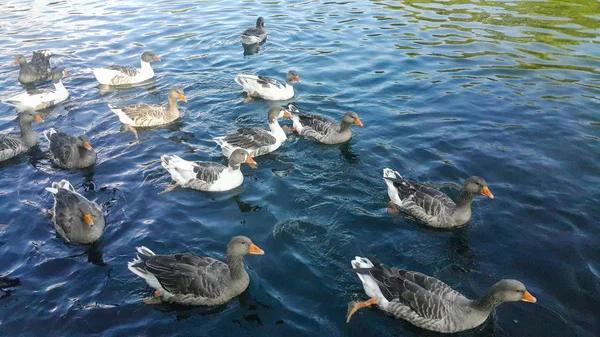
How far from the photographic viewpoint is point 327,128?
14266mm

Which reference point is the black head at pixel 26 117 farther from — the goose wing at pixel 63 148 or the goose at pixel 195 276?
the goose at pixel 195 276

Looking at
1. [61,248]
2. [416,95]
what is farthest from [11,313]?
[416,95]

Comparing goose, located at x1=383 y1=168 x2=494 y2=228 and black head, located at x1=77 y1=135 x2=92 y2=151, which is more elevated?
black head, located at x1=77 y1=135 x2=92 y2=151

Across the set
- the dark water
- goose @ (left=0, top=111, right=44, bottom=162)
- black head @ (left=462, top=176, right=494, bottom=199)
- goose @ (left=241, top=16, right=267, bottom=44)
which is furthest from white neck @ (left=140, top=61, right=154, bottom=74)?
black head @ (left=462, top=176, right=494, bottom=199)

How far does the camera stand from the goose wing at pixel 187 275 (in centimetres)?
877

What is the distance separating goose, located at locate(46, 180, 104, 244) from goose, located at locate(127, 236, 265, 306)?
67.3 inches

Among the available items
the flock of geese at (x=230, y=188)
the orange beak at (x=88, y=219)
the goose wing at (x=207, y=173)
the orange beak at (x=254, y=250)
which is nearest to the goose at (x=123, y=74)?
the flock of geese at (x=230, y=188)

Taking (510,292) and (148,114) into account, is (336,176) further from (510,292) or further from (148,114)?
(148,114)

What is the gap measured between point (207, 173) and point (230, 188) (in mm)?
745

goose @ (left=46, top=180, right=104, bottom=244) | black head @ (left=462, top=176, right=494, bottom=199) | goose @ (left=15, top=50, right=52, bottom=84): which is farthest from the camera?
goose @ (left=15, top=50, right=52, bottom=84)

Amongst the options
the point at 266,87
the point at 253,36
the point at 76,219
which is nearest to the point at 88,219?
the point at 76,219

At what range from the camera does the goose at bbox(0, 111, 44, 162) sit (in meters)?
13.8

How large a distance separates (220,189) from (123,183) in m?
2.59

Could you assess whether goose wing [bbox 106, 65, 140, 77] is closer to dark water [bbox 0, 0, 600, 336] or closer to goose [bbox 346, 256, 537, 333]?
dark water [bbox 0, 0, 600, 336]
